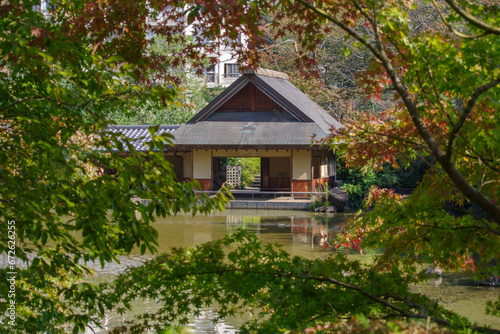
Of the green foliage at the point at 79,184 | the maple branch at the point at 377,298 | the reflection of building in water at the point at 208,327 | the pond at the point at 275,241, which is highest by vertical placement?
the green foliage at the point at 79,184

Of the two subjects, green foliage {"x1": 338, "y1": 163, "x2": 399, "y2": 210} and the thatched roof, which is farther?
green foliage {"x1": 338, "y1": 163, "x2": 399, "y2": 210}

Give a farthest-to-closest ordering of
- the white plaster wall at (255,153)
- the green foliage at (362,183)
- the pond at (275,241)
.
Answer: the white plaster wall at (255,153) → the green foliage at (362,183) → the pond at (275,241)

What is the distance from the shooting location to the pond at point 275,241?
6.35m

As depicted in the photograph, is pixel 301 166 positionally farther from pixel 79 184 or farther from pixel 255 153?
pixel 79 184

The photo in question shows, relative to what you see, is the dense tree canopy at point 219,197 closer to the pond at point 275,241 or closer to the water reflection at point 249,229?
the pond at point 275,241

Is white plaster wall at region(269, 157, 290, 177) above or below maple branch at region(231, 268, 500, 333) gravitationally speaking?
above

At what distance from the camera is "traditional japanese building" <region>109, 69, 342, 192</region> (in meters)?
18.9

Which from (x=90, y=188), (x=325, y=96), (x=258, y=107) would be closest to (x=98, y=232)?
(x=90, y=188)

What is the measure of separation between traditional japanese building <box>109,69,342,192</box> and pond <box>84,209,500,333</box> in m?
2.44

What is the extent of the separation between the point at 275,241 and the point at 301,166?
25.4 feet

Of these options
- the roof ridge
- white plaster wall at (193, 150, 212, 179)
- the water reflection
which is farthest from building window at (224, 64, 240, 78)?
the water reflection

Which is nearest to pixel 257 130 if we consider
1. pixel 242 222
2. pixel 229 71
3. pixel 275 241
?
pixel 242 222

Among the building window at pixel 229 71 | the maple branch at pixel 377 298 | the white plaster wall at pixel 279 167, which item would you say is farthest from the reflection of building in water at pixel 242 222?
the building window at pixel 229 71

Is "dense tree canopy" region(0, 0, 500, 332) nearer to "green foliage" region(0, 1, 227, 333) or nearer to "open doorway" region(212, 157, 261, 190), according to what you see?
"green foliage" region(0, 1, 227, 333)
